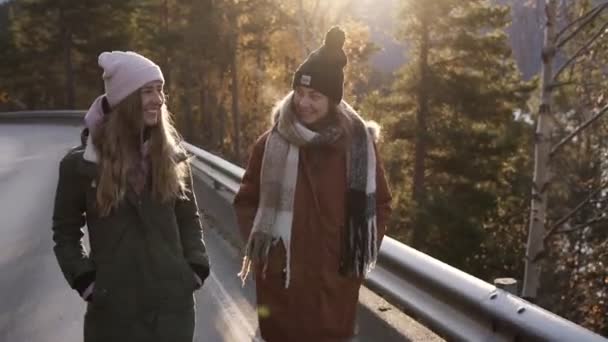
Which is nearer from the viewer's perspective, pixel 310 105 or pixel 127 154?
pixel 127 154

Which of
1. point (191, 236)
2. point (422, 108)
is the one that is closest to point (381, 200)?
point (191, 236)

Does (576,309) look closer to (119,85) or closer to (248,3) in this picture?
(248,3)

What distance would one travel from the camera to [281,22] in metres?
32.5

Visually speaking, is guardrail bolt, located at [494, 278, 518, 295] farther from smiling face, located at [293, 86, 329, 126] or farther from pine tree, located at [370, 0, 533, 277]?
pine tree, located at [370, 0, 533, 277]

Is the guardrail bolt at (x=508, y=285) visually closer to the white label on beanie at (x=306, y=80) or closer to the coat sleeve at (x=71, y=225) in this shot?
the white label on beanie at (x=306, y=80)

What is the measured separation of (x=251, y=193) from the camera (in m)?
3.55

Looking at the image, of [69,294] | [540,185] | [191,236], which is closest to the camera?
[191,236]

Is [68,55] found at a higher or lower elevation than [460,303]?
lower

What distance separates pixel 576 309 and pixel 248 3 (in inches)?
791

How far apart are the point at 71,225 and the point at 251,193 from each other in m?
0.89

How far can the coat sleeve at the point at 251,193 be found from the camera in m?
3.52

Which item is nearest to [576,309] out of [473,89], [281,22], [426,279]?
[473,89]

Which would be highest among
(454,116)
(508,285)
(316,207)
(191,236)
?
(316,207)

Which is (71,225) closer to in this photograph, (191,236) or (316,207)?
(191,236)
